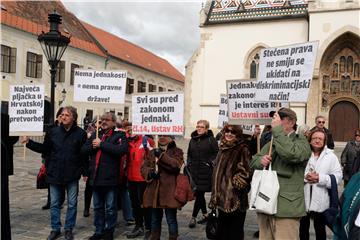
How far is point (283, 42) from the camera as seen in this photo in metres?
28.0

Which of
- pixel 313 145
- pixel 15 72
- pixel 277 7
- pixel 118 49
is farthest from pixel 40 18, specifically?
pixel 313 145

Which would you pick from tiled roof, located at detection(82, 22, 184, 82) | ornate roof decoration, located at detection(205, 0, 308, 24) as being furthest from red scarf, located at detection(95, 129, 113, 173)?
tiled roof, located at detection(82, 22, 184, 82)

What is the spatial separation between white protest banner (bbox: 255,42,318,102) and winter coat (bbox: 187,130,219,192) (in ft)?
6.79

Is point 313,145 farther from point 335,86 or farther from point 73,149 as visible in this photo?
point 335,86

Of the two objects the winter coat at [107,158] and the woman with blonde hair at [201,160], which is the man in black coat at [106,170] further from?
the woman with blonde hair at [201,160]

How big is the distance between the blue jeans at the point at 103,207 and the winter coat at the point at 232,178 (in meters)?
1.71

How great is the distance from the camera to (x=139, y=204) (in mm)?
6453

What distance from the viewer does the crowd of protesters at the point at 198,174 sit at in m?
4.12

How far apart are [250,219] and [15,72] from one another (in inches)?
985

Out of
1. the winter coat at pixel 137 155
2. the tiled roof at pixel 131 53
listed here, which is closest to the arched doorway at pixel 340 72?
the tiled roof at pixel 131 53

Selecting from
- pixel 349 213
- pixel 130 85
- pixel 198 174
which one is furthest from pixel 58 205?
pixel 130 85

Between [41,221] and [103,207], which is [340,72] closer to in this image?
[41,221]

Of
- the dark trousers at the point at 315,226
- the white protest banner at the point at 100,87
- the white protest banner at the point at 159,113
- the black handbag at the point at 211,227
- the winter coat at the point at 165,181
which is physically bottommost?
the black handbag at the point at 211,227

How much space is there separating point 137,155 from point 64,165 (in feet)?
3.88
